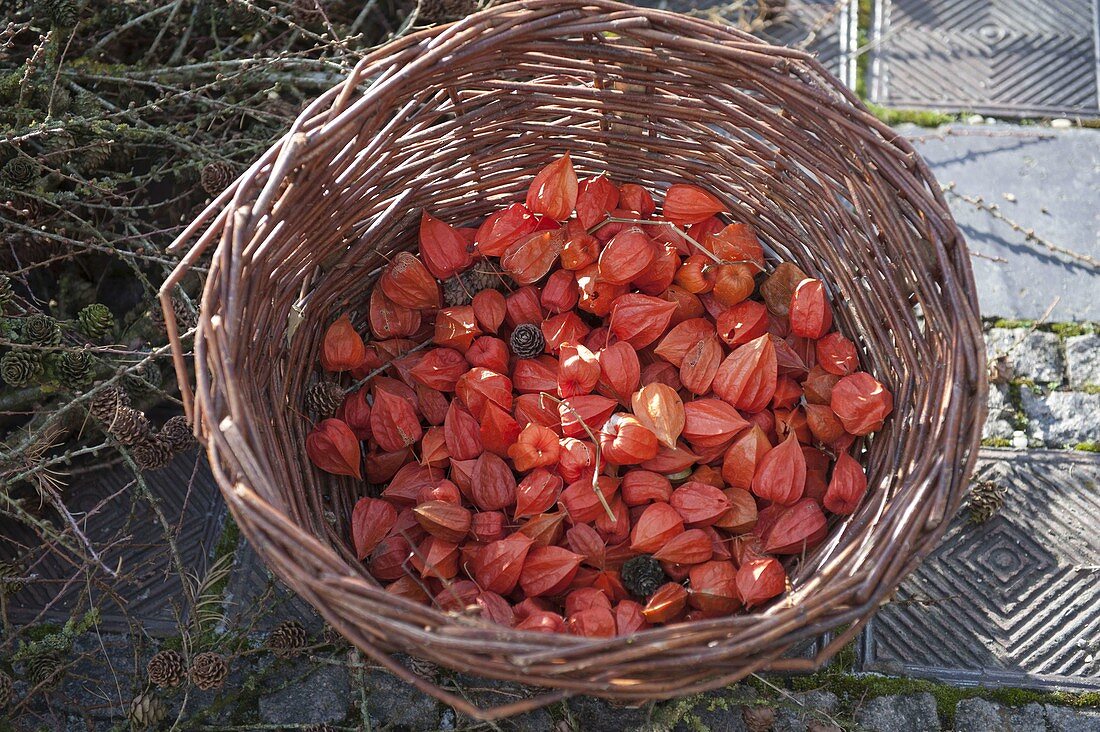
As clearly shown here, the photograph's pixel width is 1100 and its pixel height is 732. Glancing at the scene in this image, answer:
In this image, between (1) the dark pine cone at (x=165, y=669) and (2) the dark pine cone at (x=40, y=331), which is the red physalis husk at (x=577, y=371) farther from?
(2) the dark pine cone at (x=40, y=331)

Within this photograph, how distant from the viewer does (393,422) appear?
1760 mm

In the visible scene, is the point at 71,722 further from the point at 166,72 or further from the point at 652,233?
the point at 652,233

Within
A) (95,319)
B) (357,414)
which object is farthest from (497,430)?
(95,319)

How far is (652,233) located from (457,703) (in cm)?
110

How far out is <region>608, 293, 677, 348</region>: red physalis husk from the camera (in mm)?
1779

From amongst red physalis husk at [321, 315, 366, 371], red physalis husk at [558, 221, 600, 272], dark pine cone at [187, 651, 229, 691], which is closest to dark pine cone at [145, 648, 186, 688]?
dark pine cone at [187, 651, 229, 691]

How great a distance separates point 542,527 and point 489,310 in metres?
0.47

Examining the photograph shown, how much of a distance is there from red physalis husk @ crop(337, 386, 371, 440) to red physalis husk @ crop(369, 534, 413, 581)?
23 cm

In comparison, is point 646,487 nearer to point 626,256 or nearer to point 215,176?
point 626,256

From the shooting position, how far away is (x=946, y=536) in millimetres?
1969

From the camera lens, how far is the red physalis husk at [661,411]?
5.48 ft

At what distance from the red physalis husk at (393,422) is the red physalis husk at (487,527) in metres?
0.15

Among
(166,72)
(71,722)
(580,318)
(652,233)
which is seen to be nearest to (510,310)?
(580,318)

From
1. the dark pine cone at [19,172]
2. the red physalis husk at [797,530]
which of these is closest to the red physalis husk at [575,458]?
the red physalis husk at [797,530]
